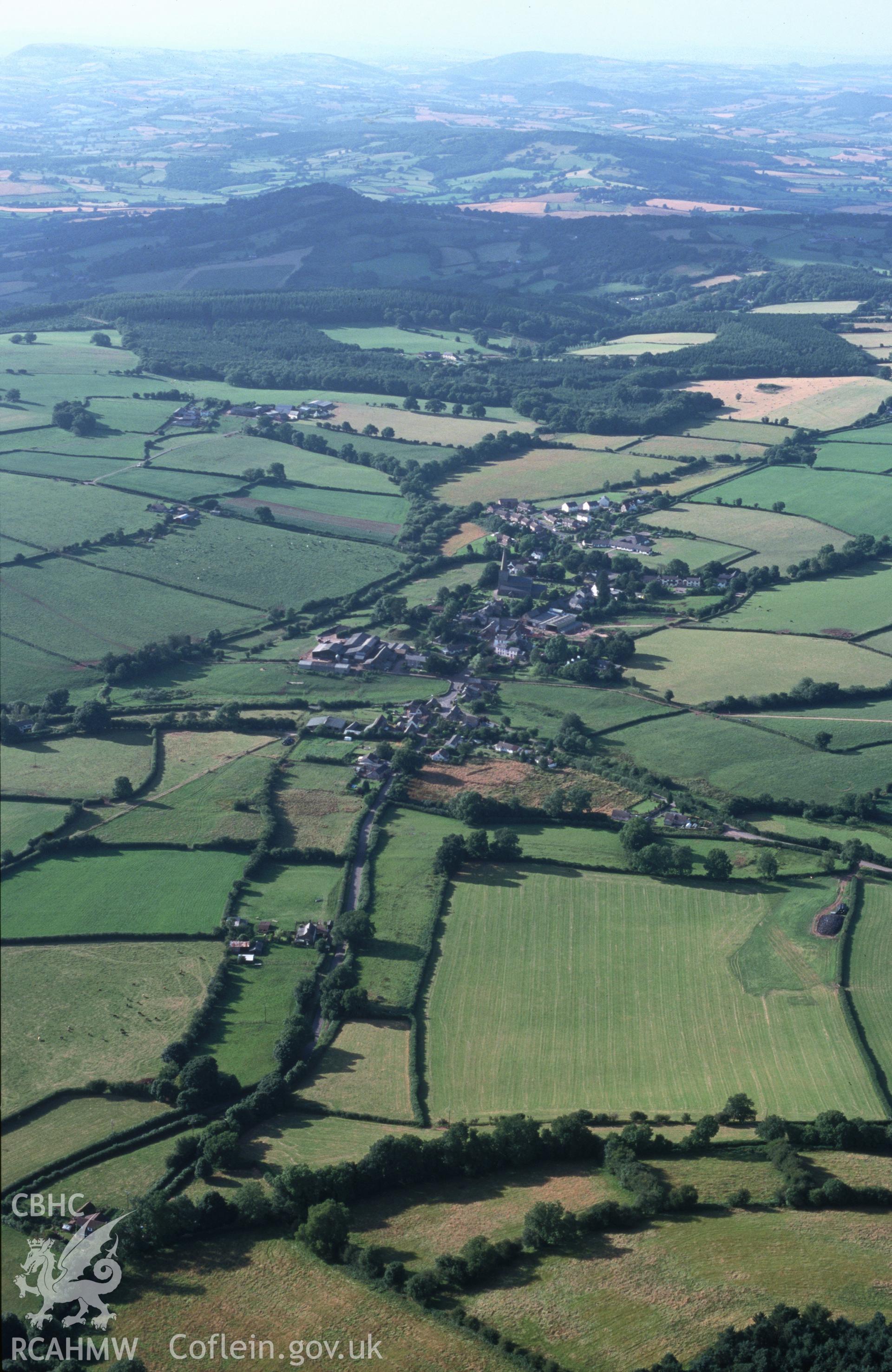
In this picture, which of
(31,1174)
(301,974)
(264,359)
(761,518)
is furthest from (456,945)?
(264,359)

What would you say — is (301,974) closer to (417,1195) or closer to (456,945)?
(456,945)

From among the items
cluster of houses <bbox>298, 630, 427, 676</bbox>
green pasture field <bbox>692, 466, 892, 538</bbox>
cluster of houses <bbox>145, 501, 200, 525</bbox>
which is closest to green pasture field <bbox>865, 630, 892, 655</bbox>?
green pasture field <bbox>692, 466, 892, 538</bbox>

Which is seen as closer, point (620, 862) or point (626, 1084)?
point (626, 1084)

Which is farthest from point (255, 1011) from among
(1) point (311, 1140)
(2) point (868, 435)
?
(2) point (868, 435)

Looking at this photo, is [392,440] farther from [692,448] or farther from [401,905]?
[401,905]

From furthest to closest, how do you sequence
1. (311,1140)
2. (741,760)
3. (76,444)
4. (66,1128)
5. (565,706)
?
(76,444), (565,706), (741,760), (311,1140), (66,1128)

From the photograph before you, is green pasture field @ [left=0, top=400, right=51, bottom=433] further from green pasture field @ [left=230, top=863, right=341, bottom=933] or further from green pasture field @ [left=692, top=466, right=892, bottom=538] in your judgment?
green pasture field @ [left=230, top=863, right=341, bottom=933]

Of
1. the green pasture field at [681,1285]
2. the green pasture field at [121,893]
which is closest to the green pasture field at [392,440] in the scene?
the green pasture field at [121,893]
